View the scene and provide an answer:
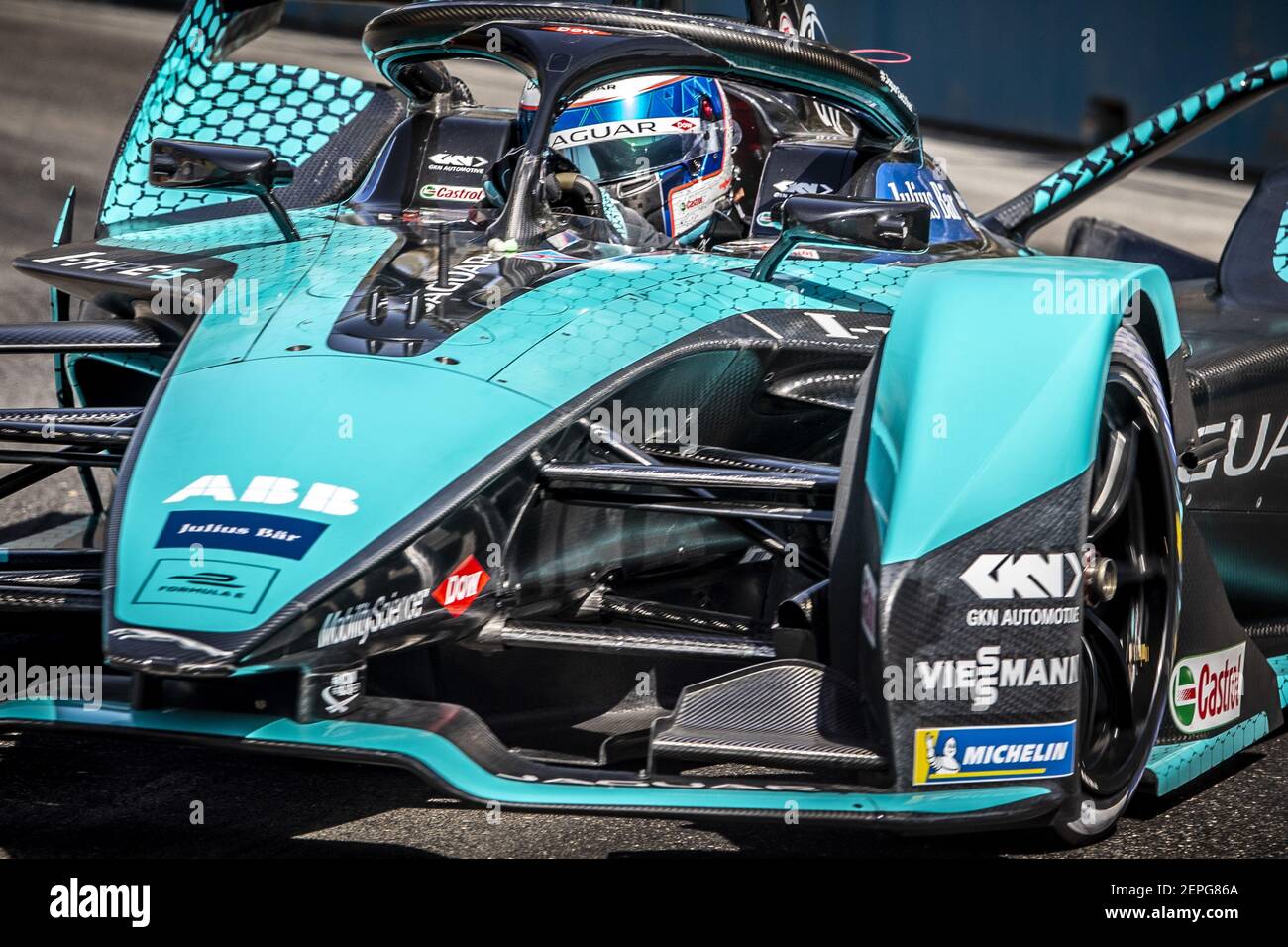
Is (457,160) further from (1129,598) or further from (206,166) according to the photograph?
(1129,598)

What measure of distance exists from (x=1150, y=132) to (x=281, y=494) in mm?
4025

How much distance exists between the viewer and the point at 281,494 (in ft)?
9.40

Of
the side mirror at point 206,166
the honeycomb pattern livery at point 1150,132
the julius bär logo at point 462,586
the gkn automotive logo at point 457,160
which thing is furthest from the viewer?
the honeycomb pattern livery at point 1150,132

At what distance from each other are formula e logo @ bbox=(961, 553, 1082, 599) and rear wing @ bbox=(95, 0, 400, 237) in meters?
3.16

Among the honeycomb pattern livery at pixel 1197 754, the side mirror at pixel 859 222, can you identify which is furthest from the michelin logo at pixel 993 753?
the side mirror at pixel 859 222

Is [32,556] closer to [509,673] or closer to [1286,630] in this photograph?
[509,673]

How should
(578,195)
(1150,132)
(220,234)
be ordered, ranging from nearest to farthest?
(578,195) < (220,234) < (1150,132)

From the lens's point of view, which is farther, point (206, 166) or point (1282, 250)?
point (1282, 250)

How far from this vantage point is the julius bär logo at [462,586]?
9.67 ft

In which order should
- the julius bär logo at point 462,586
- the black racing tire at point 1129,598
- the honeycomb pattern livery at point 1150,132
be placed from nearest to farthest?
the julius bär logo at point 462,586, the black racing tire at point 1129,598, the honeycomb pattern livery at point 1150,132

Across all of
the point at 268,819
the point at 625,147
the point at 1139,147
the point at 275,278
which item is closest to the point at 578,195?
the point at 625,147

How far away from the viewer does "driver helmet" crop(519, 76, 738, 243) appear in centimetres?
449

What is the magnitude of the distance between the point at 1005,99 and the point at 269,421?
13.6 meters

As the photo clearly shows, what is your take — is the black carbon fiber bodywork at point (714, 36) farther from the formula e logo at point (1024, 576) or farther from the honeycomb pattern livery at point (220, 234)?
the formula e logo at point (1024, 576)
